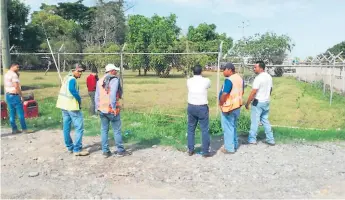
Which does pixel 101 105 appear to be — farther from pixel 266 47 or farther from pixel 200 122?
pixel 266 47

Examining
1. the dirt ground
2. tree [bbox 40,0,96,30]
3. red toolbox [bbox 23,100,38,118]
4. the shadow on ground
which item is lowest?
the dirt ground

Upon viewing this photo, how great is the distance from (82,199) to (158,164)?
1754mm

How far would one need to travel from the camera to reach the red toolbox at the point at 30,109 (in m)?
10.2

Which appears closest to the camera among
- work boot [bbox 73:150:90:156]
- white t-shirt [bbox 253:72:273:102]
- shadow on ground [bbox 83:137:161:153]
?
work boot [bbox 73:150:90:156]

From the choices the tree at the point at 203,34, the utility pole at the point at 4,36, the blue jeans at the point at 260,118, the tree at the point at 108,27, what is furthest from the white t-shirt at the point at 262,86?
the tree at the point at 203,34

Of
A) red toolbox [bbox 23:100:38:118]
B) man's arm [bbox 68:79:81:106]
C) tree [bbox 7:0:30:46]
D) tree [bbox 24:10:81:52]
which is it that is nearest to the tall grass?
red toolbox [bbox 23:100:38:118]

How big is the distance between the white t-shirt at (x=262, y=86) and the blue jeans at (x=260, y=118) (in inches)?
4.7

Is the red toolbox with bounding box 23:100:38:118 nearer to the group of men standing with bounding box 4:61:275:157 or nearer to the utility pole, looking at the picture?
the utility pole

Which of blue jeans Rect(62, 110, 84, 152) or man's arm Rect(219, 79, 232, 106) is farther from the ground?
man's arm Rect(219, 79, 232, 106)

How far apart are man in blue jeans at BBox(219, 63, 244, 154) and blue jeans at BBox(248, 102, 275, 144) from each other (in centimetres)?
60

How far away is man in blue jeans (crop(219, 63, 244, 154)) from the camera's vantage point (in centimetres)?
658

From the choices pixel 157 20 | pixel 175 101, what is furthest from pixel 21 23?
pixel 157 20

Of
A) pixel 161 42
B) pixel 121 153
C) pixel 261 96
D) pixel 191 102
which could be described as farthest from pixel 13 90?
pixel 161 42

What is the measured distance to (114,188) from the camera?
5156 mm
